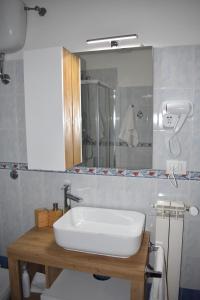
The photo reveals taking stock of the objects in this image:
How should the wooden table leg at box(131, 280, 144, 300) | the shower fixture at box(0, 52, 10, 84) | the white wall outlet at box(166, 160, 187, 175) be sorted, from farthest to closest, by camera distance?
1. the shower fixture at box(0, 52, 10, 84)
2. the white wall outlet at box(166, 160, 187, 175)
3. the wooden table leg at box(131, 280, 144, 300)

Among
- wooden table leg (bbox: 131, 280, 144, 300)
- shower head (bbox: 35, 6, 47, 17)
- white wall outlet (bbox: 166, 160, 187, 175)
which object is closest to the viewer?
wooden table leg (bbox: 131, 280, 144, 300)

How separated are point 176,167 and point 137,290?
0.80 metres

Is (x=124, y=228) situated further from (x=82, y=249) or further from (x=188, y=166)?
(x=188, y=166)

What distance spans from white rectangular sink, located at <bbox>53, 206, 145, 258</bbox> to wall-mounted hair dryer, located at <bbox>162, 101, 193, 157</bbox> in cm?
58

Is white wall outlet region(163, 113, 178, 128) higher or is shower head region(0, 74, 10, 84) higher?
shower head region(0, 74, 10, 84)

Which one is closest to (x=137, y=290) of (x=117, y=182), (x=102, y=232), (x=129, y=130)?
(x=102, y=232)

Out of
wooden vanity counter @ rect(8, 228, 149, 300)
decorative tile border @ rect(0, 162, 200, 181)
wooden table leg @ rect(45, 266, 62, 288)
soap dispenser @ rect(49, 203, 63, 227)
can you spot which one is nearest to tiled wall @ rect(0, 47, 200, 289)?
decorative tile border @ rect(0, 162, 200, 181)

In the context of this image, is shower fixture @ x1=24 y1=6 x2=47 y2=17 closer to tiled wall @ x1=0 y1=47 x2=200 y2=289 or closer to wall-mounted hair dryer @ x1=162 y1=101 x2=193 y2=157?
tiled wall @ x1=0 y1=47 x2=200 y2=289

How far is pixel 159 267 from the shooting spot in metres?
1.40

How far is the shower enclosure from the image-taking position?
5.60 feet

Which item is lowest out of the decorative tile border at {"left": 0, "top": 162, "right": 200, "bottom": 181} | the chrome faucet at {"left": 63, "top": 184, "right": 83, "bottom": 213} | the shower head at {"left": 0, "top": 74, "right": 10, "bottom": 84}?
the chrome faucet at {"left": 63, "top": 184, "right": 83, "bottom": 213}

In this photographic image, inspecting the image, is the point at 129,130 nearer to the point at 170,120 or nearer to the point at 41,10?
the point at 170,120

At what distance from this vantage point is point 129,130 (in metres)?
1.68

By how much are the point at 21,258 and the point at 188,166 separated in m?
1.24
